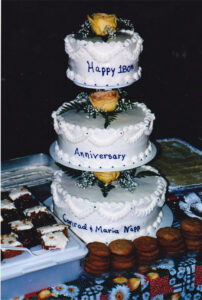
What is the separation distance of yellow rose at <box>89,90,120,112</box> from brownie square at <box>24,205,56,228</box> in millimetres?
946

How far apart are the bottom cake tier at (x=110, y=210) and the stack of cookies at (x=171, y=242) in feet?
0.78

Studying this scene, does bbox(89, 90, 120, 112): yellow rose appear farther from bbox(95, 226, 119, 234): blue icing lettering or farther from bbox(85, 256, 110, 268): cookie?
bbox(85, 256, 110, 268): cookie

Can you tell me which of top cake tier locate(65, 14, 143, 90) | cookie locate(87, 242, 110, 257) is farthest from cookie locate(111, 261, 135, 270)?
top cake tier locate(65, 14, 143, 90)

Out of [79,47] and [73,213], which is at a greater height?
[79,47]

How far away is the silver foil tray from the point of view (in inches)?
206

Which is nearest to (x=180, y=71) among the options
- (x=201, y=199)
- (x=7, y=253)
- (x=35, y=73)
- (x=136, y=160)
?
(x=35, y=73)

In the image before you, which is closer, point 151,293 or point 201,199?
point 151,293

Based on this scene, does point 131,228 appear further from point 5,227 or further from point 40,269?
point 5,227

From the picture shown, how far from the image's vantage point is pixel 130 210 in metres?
3.97

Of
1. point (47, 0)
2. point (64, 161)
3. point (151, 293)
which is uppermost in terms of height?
point (47, 0)

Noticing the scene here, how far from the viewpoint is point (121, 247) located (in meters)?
3.78

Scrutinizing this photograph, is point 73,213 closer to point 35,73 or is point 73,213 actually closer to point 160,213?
point 160,213

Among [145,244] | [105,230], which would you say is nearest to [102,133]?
[105,230]

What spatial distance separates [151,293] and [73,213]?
0.91m
